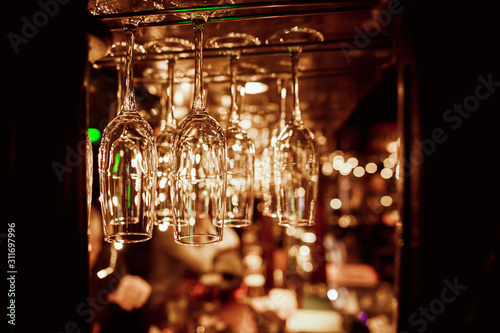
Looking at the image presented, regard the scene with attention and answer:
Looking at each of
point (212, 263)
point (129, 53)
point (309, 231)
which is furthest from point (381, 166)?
point (129, 53)

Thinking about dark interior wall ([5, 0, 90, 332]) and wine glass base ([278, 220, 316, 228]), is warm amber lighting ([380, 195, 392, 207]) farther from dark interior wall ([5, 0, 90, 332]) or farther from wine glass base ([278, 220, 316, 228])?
dark interior wall ([5, 0, 90, 332])

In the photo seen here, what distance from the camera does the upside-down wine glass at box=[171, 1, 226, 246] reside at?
807 mm

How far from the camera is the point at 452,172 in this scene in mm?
608

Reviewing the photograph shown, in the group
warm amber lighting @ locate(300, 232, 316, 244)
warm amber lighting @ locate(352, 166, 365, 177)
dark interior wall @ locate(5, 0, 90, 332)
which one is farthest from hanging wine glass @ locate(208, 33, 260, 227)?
warm amber lighting @ locate(352, 166, 365, 177)

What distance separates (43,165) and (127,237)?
0.73ft

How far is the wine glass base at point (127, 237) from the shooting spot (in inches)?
31.5

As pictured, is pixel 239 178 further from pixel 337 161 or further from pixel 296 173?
pixel 337 161

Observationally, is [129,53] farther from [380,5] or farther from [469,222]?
[469,222]

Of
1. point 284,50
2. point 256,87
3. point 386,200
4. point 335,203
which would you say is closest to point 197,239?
point 284,50

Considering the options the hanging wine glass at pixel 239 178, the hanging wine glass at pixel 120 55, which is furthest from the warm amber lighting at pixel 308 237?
the hanging wine glass at pixel 120 55

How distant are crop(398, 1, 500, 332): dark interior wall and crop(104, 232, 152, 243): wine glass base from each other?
48 cm

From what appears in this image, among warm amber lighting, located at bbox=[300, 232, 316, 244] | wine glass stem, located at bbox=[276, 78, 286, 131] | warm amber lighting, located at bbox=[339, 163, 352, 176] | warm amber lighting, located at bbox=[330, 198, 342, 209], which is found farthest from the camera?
warm amber lighting, located at bbox=[330, 198, 342, 209]

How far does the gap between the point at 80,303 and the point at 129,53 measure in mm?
476

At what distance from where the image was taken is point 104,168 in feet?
2.65
